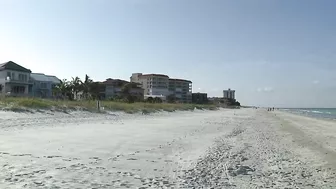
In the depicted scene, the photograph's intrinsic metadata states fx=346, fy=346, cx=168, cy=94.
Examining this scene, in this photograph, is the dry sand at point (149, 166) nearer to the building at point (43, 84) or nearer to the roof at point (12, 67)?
the roof at point (12, 67)

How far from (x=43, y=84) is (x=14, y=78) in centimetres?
1442

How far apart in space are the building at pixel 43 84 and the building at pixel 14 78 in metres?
8.18

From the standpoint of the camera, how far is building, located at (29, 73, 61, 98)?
232 ft

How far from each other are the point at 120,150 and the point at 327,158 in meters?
6.71

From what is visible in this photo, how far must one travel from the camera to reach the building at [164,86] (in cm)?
15100

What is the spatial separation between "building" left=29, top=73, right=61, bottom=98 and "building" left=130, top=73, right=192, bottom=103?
242 feet

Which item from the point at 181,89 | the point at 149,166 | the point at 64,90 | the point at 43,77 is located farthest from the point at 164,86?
the point at 149,166

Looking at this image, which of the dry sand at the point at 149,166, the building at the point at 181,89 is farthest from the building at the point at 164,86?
the dry sand at the point at 149,166

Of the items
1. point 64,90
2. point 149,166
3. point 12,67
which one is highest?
point 12,67

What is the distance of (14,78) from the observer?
58469 mm

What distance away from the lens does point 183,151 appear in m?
11.2

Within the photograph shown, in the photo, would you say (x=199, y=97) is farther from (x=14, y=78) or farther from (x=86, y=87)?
(x=14, y=78)

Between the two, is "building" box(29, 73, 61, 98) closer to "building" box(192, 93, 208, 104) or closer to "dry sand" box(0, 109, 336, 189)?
"dry sand" box(0, 109, 336, 189)

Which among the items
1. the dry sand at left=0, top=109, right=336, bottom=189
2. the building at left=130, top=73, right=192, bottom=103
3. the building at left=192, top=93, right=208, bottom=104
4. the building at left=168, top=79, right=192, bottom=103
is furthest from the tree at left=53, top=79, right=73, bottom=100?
the building at left=192, top=93, right=208, bottom=104
